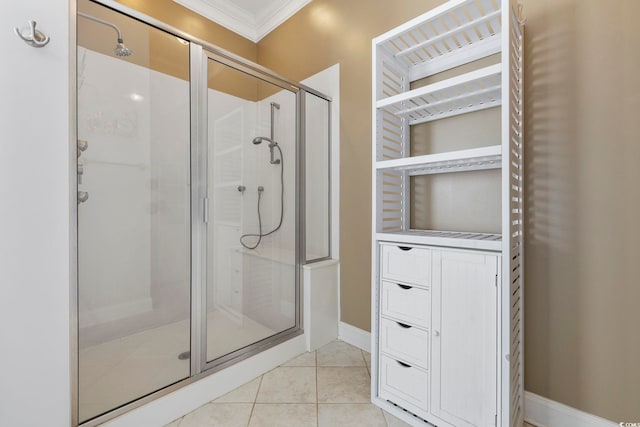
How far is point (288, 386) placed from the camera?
1.61 meters

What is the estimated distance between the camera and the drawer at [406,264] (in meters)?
1.32

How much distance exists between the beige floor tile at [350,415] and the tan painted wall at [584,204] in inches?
28.5

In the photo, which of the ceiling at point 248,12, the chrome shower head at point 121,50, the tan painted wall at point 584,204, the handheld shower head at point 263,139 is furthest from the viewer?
the ceiling at point 248,12

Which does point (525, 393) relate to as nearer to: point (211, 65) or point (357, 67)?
point (357, 67)

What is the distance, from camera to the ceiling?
2.56 m

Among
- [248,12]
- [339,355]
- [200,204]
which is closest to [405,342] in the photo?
[339,355]

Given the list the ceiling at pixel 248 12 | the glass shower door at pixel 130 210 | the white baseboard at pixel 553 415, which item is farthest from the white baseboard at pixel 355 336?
the ceiling at pixel 248 12

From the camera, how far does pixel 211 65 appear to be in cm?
155

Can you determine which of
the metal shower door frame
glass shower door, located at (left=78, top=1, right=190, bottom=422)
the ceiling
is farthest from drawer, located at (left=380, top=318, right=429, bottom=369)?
the ceiling

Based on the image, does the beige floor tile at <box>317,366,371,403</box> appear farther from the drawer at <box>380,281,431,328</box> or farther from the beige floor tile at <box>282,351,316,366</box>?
the drawer at <box>380,281,431,328</box>

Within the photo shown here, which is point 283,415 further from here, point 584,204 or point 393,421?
point 584,204

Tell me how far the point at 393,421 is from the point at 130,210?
1.55 meters

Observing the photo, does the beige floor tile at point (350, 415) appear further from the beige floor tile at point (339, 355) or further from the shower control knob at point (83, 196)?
the shower control knob at point (83, 196)

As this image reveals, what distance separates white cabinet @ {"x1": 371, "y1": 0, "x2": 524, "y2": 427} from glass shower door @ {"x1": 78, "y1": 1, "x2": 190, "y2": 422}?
0.99 m
